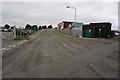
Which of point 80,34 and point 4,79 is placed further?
point 80,34

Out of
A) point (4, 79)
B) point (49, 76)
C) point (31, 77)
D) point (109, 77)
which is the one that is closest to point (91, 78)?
point (109, 77)

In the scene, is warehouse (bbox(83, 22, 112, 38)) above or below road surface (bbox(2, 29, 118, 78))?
above

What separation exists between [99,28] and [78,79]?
27753 mm

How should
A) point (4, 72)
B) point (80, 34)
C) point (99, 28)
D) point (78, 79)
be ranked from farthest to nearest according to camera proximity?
point (80, 34), point (99, 28), point (4, 72), point (78, 79)

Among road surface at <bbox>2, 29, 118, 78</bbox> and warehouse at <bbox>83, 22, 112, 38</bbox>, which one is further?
warehouse at <bbox>83, 22, 112, 38</bbox>

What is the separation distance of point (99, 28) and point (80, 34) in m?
6.74

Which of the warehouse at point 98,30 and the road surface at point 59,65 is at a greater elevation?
the warehouse at point 98,30

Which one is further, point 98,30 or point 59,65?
point 98,30

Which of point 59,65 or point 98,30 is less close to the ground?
point 98,30

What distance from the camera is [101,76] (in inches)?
141

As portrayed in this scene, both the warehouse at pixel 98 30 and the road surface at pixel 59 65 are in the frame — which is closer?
Result: the road surface at pixel 59 65

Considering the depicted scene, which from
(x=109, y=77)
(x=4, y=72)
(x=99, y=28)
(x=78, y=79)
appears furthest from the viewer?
(x=99, y=28)

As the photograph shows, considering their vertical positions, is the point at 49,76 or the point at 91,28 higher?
the point at 91,28

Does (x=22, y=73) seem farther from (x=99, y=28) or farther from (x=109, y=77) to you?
(x=99, y=28)
